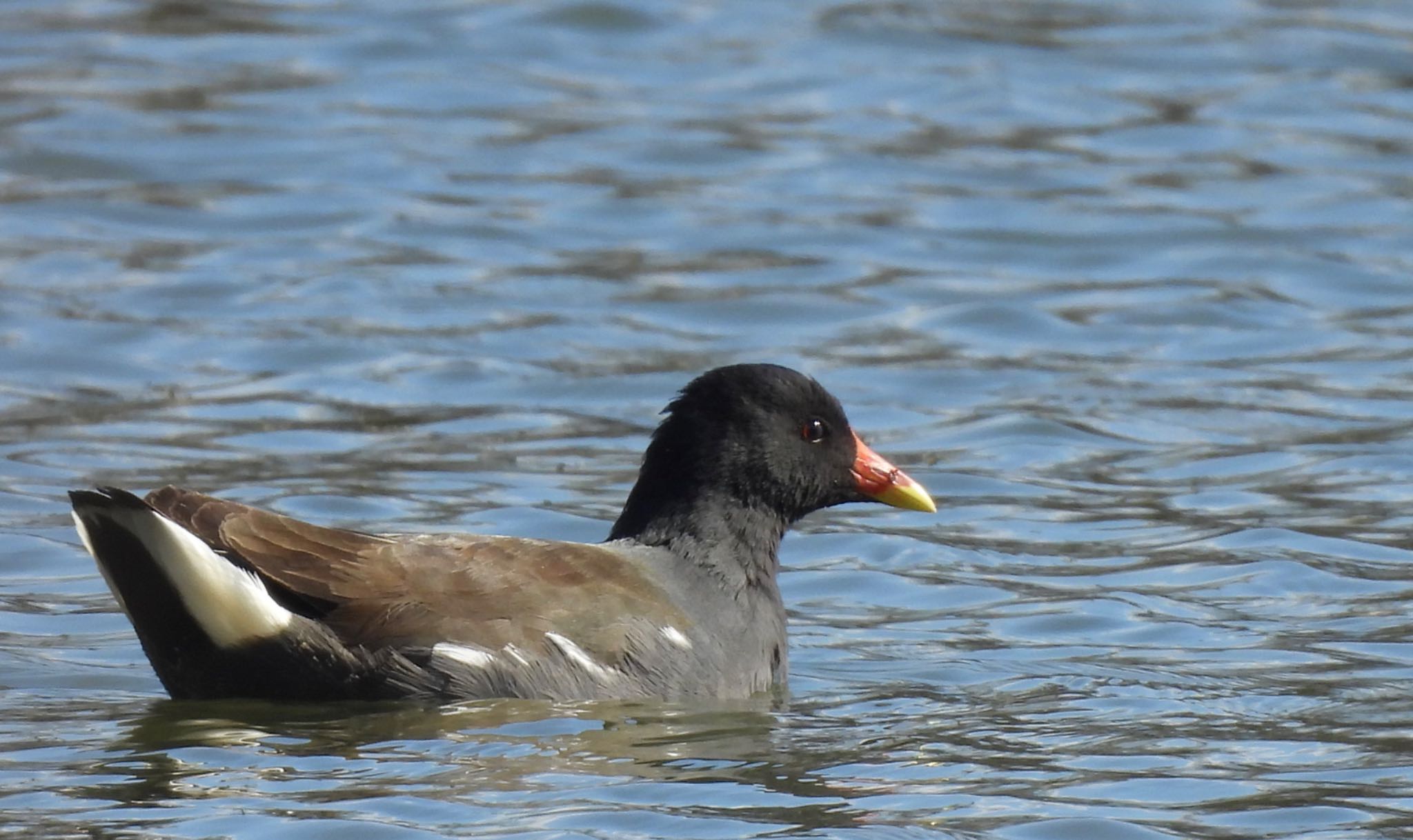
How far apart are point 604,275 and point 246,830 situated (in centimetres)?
770

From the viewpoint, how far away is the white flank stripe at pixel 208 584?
22.7 ft

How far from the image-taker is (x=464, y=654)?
723cm

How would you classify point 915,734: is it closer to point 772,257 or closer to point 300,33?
point 772,257

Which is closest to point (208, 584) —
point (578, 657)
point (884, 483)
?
point (578, 657)

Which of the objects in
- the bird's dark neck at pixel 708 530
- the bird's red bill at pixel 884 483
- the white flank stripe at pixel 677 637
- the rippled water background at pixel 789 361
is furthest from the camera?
the bird's red bill at pixel 884 483

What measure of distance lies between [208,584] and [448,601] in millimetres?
694

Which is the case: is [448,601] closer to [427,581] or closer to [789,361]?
[427,581]

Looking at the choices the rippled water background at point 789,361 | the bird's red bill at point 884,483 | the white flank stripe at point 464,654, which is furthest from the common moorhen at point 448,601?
the bird's red bill at point 884,483

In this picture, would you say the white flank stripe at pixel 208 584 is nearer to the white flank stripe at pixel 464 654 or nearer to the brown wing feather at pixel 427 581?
the brown wing feather at pixel 427 581

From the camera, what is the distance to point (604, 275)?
44.4ft

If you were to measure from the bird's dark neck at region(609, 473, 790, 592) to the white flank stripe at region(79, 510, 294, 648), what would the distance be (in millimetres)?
1400

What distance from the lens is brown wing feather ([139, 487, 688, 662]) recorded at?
7.16 meters

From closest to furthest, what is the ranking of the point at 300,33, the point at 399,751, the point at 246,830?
the point at 246,830
the point at 399,751
the point at 300,33

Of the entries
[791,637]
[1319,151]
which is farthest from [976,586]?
[1319,151]
